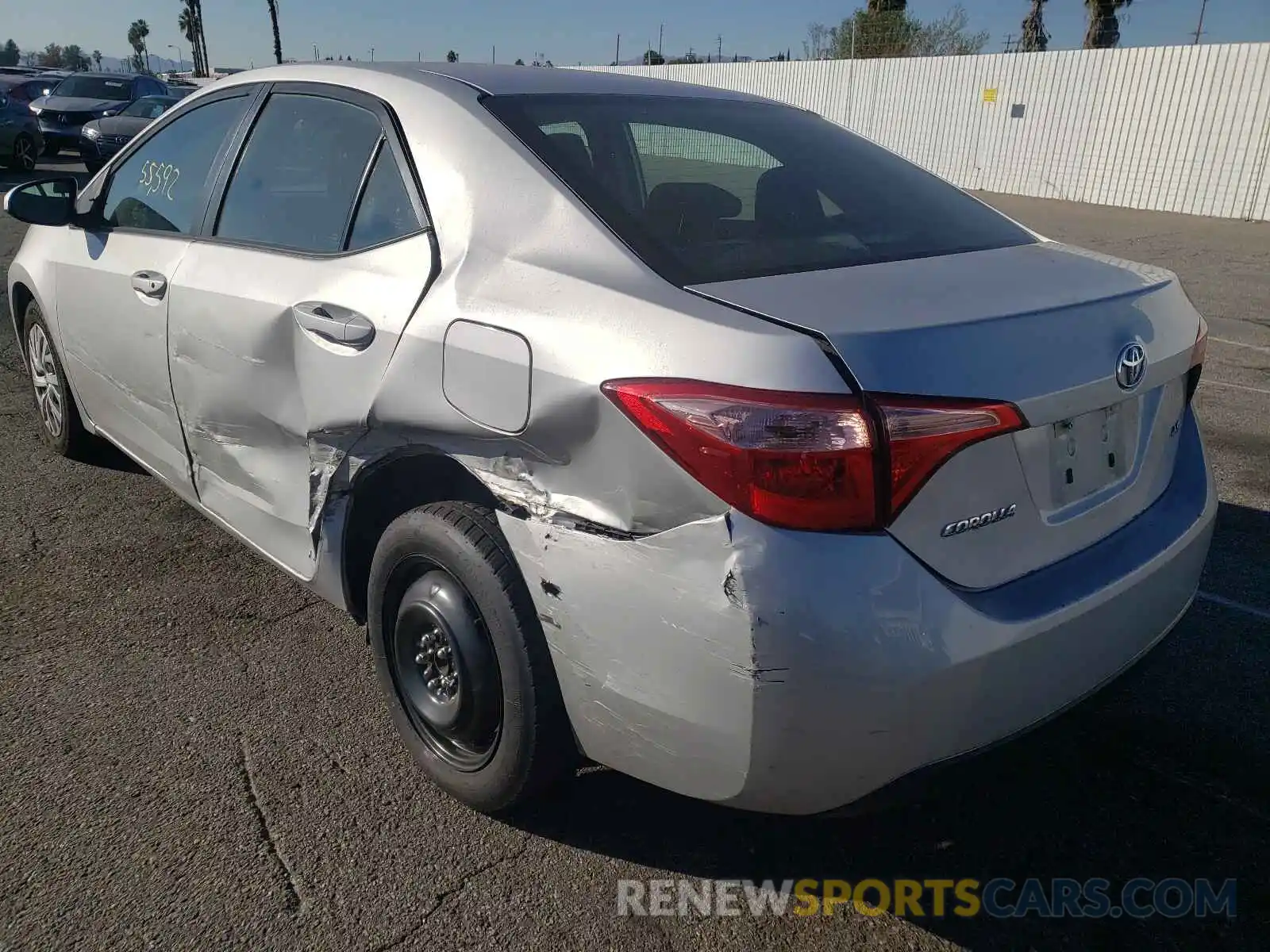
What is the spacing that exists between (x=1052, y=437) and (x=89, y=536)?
357 cm

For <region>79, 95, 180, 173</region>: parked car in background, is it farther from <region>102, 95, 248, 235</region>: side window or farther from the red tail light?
the red tail light

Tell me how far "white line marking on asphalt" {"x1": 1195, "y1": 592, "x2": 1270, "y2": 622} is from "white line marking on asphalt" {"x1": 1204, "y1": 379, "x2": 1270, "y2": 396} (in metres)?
3.44

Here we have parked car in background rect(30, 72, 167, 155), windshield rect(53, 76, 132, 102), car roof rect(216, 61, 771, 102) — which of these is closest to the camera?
car roof rect(216, 61, 771, 102)

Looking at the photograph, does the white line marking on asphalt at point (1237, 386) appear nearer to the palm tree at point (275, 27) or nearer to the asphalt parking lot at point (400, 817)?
the asphalt parking lot at point (400, 817)

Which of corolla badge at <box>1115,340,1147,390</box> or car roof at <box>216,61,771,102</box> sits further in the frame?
car roof at <box>216,61,771,102</box>

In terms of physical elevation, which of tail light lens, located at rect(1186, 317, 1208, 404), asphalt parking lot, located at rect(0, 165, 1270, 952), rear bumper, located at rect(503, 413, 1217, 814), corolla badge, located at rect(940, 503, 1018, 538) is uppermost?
tail light lens, located at rect(1186, 317, 1208, 404)

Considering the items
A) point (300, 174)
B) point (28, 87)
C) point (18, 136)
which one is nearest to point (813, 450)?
point (300, 174)

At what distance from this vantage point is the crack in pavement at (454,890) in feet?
6.84

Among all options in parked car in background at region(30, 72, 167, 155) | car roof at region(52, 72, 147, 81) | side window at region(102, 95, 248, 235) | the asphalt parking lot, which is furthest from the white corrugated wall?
the asphalt parking lot

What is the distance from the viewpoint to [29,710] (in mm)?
2854

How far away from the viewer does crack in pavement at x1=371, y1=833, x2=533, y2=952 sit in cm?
209

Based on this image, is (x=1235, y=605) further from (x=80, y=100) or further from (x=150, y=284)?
(x=80, y=100)

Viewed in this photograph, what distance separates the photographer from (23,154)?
60.6 feet

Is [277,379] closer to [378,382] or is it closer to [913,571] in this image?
[378,382]
